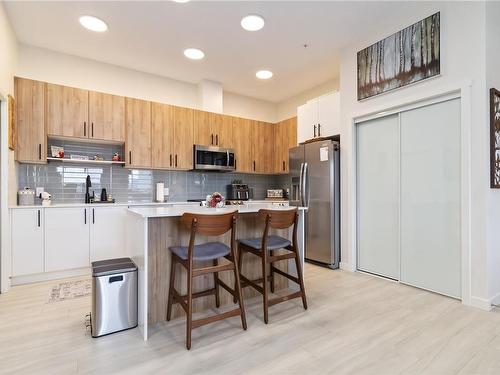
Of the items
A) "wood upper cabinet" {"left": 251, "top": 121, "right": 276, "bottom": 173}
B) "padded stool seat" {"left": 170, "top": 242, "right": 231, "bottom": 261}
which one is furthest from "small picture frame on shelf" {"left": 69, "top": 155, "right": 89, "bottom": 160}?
"wood upper cabinet" {"left": 251, "top": 121, "right": 276, "bottom": 173}

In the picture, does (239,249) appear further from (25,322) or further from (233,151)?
(233,151)

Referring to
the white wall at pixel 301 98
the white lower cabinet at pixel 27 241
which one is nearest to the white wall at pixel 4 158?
the white lower cabinet at pixel 27 241

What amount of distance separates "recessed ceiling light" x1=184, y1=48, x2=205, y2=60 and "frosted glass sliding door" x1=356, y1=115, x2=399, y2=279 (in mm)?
2456

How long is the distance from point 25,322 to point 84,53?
11.5ft

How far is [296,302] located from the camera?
8.69ft

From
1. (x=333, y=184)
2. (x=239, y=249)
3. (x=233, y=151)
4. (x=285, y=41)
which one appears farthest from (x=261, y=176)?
(x=239, y=249)

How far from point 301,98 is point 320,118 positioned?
1427 mm

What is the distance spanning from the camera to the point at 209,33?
3.36 m

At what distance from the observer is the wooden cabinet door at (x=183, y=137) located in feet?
14.3

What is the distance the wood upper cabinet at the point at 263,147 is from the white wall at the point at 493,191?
Result: 3467 millimetres

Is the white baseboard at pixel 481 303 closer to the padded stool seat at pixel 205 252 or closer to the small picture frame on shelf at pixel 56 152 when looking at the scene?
the padded stool seat at pixel 205 252

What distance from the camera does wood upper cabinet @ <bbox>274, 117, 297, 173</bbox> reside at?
5051 millimetres

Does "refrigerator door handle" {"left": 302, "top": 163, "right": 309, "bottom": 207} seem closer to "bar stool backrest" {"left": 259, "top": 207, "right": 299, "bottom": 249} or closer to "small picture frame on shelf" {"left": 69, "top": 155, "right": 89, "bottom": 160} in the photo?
"bar stool backrest" {"left": 259, "top": 207, "right": 299, "bottom": 249}

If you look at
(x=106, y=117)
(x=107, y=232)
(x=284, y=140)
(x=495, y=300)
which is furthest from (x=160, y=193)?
(x=495, y=300)
